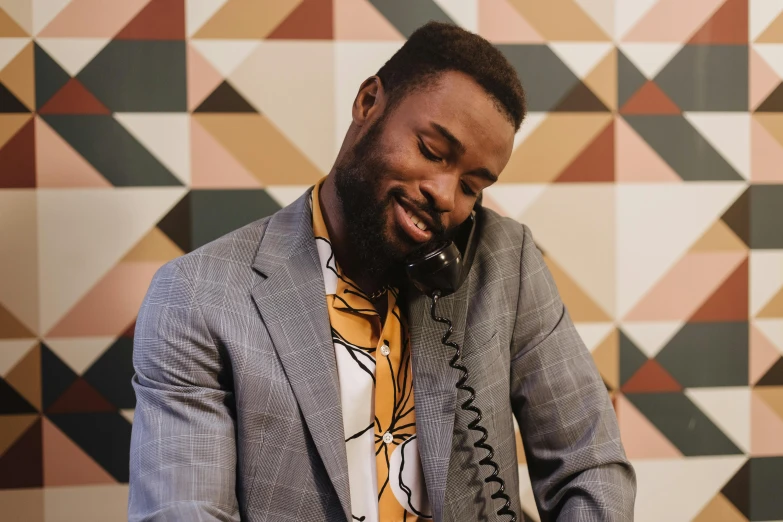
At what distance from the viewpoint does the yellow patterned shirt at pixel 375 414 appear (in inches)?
48.8

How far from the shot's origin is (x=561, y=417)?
1.28m

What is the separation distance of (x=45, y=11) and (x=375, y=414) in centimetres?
119

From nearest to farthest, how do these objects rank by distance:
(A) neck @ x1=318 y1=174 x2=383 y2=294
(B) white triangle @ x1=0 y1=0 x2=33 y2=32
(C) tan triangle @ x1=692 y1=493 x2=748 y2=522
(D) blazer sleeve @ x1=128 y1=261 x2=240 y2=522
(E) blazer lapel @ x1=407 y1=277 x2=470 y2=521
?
(D) blazer sleeve @ x1=128 y1=261 x2=240 y2=522 < (E) blazer lapel @ x1=407 y1=277 x2=470 y2=521 < (A) neck @ x1=318 y1=174 x2=383 y2=294 < (B) white triangle @ x1=0 y1=0 x2=33 y2=32 < (C) tan triangle @ x1=692 y1=493 x2=748 y2=522

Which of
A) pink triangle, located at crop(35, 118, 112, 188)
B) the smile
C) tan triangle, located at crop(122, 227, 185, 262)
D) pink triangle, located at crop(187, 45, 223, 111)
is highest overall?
pink triangle, located at crop(187, 45, 223, 111)

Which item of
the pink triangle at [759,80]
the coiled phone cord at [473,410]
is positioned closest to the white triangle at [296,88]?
the coiled phone cord at [473,410]

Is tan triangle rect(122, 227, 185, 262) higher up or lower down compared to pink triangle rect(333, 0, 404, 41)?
lower down

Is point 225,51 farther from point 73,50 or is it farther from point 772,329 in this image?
point 772,329

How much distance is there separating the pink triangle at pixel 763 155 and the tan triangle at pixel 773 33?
0.20 meters

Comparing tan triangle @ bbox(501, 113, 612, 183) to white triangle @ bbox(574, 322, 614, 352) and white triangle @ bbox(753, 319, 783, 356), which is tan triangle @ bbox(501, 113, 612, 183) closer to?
white triangle @ bbox(574, 322, 614, 352)

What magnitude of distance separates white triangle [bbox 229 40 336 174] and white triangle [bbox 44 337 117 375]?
0.64m

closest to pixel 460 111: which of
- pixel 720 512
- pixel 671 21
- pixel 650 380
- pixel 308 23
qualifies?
pixel 308 23

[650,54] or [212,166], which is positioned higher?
[650,54]

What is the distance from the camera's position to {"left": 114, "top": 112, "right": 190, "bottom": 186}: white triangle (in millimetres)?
1657

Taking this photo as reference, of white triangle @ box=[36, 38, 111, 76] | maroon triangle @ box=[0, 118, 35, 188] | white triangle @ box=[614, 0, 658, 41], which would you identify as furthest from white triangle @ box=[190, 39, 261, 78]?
white triangle @ box=[614, 0, 658, 41]
